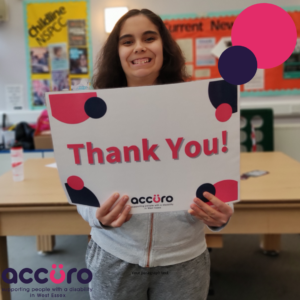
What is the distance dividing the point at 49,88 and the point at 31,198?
1744 mm

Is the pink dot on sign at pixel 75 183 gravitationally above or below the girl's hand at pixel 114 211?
above

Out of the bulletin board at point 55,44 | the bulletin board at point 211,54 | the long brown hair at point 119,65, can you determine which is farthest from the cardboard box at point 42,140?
the long brown hair at point 119,65

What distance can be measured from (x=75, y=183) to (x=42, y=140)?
1.82 metres

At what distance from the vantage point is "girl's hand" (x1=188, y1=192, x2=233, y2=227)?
23.4 inches

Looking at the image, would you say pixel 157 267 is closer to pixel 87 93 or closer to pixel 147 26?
pixel 87 93

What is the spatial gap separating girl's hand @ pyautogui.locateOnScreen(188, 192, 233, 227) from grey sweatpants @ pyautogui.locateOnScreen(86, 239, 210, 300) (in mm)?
168

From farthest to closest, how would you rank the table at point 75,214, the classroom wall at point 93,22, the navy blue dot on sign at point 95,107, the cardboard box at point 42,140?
the classroom wall at point 93,22, the cardboard box at point 42,140, the table at point 75,214, the navy blue dot on sign at point 95,107

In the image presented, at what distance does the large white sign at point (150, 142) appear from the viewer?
573mm

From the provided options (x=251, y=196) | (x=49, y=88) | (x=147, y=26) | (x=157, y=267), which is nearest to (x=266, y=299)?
(x=251, y=196)

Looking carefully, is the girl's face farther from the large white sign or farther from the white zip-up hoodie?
the white zip-up hoodie

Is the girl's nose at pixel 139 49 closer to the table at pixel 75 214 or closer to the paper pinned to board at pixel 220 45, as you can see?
the table at pixel 75 214

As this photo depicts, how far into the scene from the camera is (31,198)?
1103 millimetres

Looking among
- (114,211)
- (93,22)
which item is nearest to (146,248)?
(114,211)

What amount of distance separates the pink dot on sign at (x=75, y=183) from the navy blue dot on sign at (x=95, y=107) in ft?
0.45
